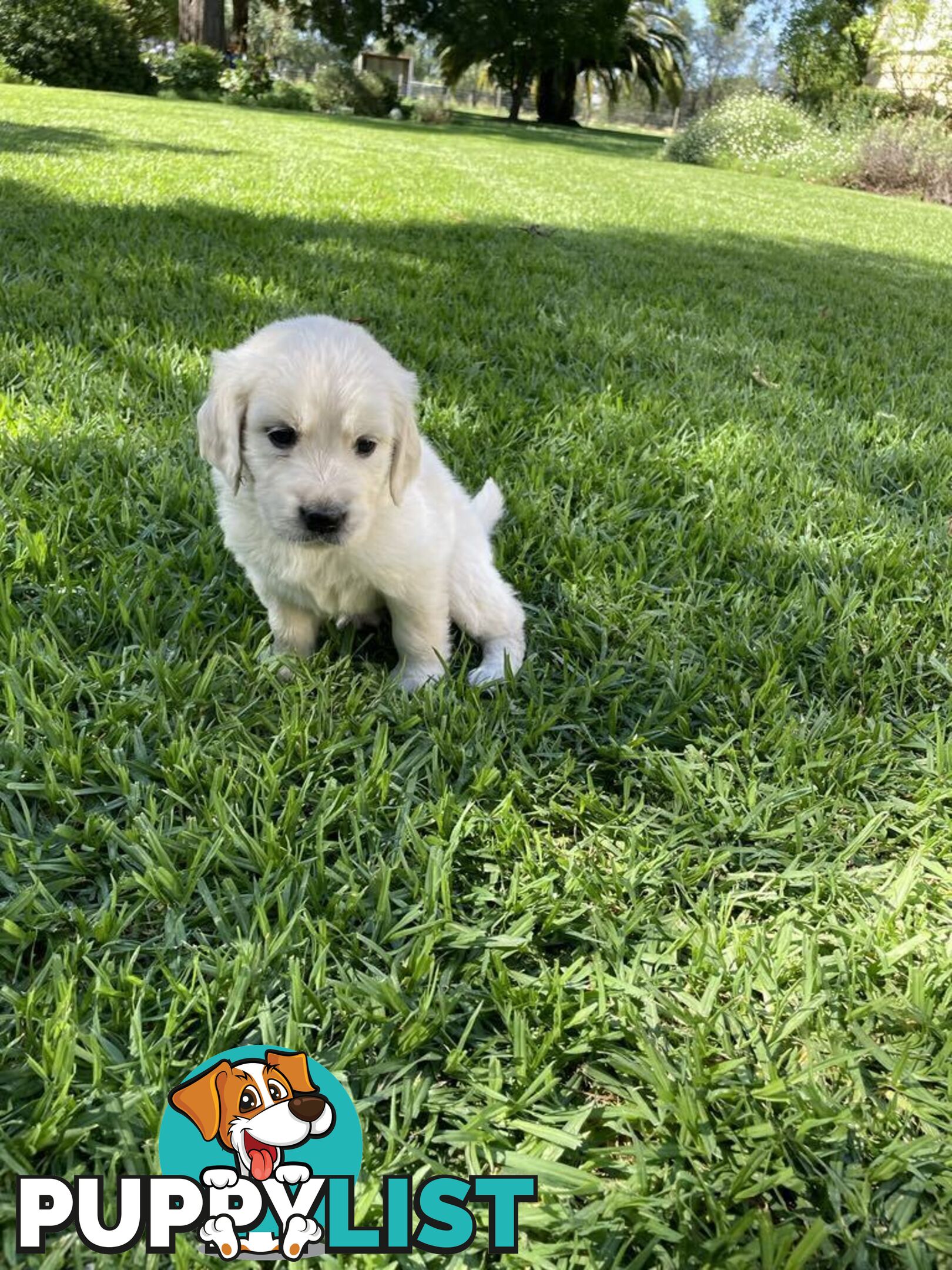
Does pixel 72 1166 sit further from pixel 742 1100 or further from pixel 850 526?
pixel 850 526

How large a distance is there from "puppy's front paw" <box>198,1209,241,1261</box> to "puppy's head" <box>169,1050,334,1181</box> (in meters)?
0.06

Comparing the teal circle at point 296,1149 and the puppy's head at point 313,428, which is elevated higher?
the puppy's head at point 313,428

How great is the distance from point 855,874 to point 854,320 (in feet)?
17.3

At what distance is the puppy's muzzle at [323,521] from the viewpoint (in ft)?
5.74

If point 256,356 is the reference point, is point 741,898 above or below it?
below

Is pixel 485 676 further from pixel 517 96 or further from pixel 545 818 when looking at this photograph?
pixel 517 96

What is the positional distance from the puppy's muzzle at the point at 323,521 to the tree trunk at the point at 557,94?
4198cm

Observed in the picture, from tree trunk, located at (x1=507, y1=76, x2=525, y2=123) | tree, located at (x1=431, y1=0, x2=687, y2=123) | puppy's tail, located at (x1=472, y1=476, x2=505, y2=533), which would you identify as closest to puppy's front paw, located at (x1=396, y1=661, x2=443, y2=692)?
puppy's tail, located at (x1=472, y1=476, x2=505, y2=533)

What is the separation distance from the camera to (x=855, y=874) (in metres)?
1.63

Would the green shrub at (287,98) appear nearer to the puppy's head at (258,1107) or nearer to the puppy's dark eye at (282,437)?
the puppy's dark eye at (282,437)

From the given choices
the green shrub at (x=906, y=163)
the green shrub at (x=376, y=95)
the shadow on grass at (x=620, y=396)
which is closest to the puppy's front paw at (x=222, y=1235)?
the shadow on grass at (x=620, y=396)

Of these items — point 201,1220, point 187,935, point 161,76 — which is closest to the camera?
point 201,1220

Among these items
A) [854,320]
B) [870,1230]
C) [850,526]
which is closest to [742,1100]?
[870,1230]

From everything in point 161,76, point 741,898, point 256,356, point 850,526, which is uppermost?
point 161,76
